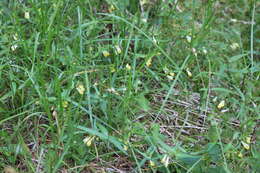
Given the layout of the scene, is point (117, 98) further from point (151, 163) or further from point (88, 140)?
point (151, 163)

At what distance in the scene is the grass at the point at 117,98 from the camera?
6.14ft

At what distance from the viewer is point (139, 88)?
7.52 feet

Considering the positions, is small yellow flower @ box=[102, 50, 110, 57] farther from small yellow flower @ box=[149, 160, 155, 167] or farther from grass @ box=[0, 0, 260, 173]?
small yellow flower @ box=[149, 160, 155, 167]

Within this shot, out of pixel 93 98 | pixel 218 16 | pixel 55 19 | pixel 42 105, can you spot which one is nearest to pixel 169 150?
pixel 93 98

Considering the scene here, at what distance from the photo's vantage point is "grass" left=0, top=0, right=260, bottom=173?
187 centimetres

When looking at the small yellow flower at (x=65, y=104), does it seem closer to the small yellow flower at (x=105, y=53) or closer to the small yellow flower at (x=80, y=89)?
the small yellow flower at (x=80, y=89)

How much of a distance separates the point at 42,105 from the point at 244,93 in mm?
1112

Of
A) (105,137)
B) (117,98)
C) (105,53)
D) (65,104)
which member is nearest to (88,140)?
(105,137)

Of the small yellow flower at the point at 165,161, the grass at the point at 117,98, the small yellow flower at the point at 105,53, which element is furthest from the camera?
the small yellow flower at the point at 105,53

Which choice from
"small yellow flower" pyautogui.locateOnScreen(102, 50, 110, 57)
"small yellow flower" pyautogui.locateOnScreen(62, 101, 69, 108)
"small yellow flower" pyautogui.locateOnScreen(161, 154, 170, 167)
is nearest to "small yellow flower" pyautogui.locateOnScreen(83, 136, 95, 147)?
"small yellow flower" pyautogui.locateOnScreen(62, 101, 69, 108)

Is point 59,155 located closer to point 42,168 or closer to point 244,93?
point 42,168

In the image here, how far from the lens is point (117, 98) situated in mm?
2096

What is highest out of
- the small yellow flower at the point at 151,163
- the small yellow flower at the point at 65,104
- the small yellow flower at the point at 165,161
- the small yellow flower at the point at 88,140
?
the small yellow flower at the point at 65,104

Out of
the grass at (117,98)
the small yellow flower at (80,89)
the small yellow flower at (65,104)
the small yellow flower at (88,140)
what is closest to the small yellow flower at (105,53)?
the grass at (117,98)
